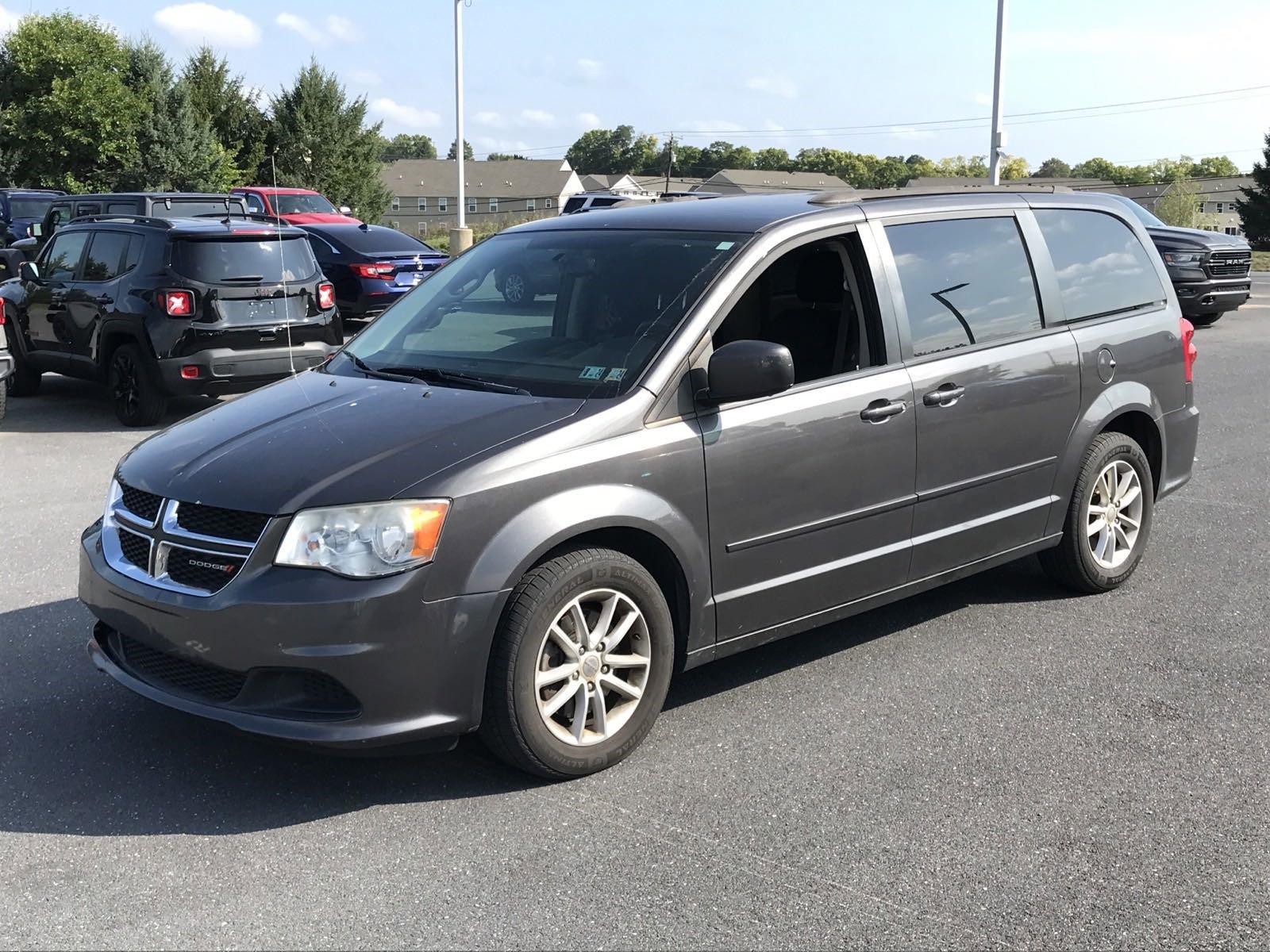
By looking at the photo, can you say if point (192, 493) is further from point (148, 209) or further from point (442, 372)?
point (148, 209)

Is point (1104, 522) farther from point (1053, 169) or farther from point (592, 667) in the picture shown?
point (1053, 169)

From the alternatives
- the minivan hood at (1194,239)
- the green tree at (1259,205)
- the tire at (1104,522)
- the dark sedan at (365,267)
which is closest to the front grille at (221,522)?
the tire at (1104,522)

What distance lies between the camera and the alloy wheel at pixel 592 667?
13.2ft

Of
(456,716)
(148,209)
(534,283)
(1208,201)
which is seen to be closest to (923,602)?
(534,283)

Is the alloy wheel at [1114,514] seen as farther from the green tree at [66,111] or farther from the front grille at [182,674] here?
the green tree at [66,111]

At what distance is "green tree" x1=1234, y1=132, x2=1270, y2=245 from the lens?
73250mm

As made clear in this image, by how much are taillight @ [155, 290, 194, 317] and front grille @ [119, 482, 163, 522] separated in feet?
21.9

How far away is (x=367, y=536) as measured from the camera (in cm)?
374

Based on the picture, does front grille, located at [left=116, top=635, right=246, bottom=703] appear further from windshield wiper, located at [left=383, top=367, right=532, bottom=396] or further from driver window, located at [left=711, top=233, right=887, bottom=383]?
driver window, located at [left=711, top=233, right=887, bottom=383]

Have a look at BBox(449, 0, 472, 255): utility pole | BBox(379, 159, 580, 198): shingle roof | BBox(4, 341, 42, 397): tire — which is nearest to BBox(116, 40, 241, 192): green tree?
BBox(449, 0, 472, 255): utility pole

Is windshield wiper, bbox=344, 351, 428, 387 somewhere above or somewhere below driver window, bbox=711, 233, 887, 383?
below

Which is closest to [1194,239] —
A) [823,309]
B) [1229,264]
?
[1229,264]

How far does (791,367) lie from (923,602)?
2047 millimetres

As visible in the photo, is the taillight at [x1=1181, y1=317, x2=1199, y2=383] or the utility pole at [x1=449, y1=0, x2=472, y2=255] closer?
the taillight at [x1=1181, y1=317, x2=1199, y2=383]
